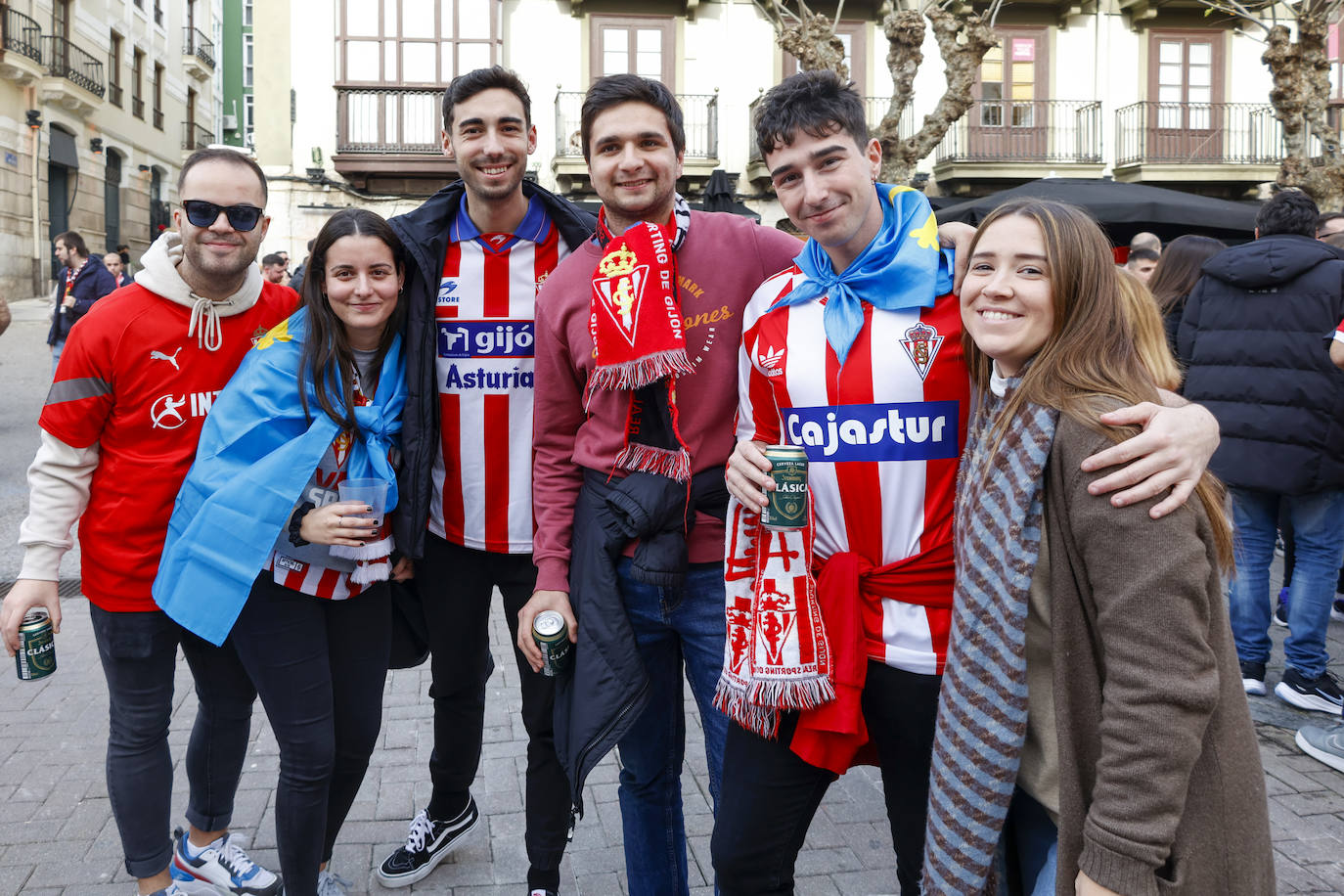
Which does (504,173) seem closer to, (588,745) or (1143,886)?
(588,745)

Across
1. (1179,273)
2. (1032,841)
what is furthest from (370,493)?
(1179,273)

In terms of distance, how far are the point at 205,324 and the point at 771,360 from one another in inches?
64.3

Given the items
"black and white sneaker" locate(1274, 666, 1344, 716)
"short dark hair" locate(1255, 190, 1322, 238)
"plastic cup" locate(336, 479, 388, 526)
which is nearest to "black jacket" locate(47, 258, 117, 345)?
"plastic cup" locate(336, 479, 388, 526)

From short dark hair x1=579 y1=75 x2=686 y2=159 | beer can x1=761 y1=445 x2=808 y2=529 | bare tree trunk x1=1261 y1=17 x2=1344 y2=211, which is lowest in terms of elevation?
beer can x1=761 y1=445 x2=808 y2=529

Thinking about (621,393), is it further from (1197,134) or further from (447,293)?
(1197,134)

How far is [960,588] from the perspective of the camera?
1735 mm

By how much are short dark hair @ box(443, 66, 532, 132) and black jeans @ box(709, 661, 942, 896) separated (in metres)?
1.83

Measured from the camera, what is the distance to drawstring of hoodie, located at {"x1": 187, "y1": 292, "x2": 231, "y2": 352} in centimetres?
271

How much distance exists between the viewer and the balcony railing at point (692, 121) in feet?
58.0

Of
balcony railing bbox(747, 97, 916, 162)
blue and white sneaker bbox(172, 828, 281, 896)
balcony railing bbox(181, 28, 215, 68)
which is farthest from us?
balcony railing bbox(181, 28, 215, 68)

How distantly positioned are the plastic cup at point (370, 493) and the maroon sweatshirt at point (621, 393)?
411 millimetres

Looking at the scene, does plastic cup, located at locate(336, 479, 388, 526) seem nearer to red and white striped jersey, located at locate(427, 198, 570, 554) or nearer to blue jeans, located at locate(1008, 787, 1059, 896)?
red and white striped jersey, located at locate(427, 198, 570, 554)

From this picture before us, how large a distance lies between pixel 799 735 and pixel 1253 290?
12.1 feet

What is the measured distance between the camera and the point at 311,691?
2.60 meters
